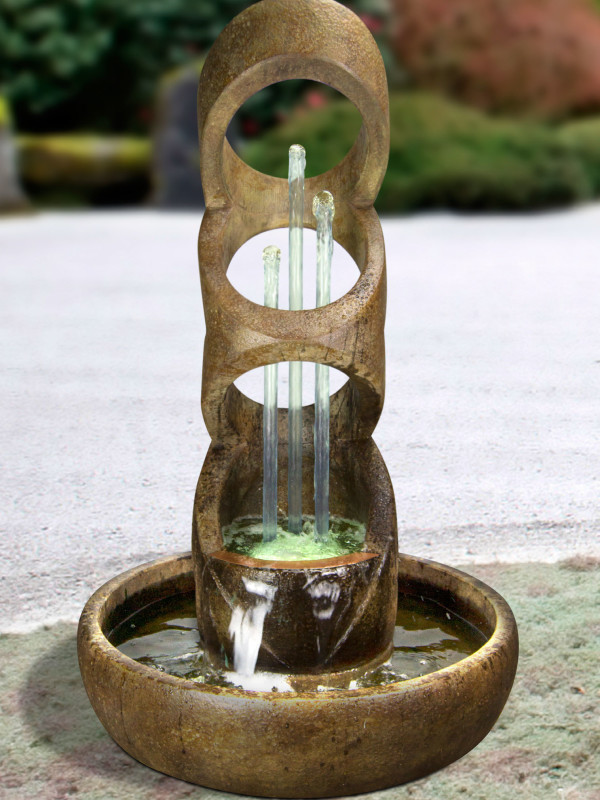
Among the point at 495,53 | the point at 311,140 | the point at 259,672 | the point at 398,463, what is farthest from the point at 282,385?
the point at 495,53

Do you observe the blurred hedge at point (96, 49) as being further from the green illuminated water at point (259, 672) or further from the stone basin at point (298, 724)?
the stone basin at point (298, 724)

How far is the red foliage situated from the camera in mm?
13977

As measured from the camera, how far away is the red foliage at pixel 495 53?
14.0m

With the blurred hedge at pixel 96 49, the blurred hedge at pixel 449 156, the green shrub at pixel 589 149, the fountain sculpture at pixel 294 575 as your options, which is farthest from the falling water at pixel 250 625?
the blurred hedge at pixel 96 49

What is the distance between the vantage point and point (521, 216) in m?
10.1

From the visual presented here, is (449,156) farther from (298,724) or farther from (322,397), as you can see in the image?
(298,724)

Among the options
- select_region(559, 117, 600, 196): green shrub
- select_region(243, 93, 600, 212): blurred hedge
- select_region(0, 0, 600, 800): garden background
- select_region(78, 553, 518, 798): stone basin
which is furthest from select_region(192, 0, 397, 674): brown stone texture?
select_region(559, 117, 600, 196): green shrub

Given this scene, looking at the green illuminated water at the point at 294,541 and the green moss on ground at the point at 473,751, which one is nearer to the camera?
the green moss on ground at the point at 473,751

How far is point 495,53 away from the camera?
45.9 ft

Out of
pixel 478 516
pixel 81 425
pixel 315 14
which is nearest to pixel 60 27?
pixel 81 425

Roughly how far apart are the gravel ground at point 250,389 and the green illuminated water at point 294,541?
2.40ft

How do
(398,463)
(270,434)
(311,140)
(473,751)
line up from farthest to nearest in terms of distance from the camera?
1. (311,140)
2. (398,463)
3. (270,434)
4. (473,751)

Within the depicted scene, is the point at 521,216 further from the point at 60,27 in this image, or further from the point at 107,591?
the point at 107,591

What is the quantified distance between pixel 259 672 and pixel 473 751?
17.5 inches
